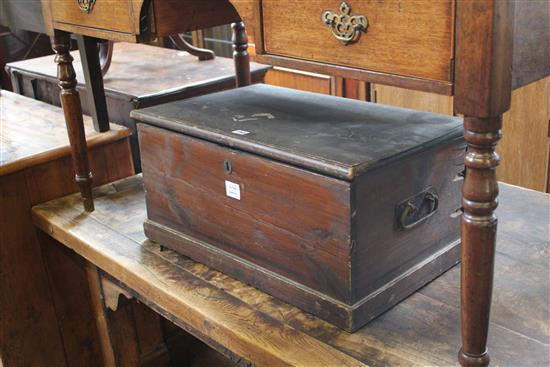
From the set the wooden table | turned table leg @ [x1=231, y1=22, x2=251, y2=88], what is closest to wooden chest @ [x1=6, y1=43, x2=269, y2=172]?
turned table leg @ [x1=231, y1=22, x2=251, y2=88]

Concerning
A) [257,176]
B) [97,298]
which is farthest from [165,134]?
[97,298]

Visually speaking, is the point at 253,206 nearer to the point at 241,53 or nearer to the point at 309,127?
the point at 309,127

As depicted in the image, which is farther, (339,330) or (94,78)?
(94,78)

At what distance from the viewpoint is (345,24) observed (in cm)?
99

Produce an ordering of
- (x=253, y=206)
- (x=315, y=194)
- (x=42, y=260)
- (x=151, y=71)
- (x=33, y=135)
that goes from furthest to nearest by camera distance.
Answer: (x=151, y=71), (x=33, y=135), (x=42, y=260), (x=253, y=206), (x=315, y=194)

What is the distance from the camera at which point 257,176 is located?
1191mm

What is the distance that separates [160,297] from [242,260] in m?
0.19

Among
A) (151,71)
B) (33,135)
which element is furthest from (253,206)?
(151,71)

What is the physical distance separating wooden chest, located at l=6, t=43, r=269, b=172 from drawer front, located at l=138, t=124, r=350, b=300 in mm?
697

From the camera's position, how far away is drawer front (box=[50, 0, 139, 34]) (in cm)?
137

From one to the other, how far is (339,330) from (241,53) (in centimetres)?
102

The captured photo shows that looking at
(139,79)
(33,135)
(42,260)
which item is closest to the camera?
(42,260)

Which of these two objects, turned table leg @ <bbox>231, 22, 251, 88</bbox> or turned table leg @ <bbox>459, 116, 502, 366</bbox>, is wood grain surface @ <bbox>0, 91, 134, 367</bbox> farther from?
turned table leg @ <bbox>459, 116, 502, 366</bbox>

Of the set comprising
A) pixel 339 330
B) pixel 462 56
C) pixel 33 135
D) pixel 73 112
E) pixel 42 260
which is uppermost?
pixel 462 56
